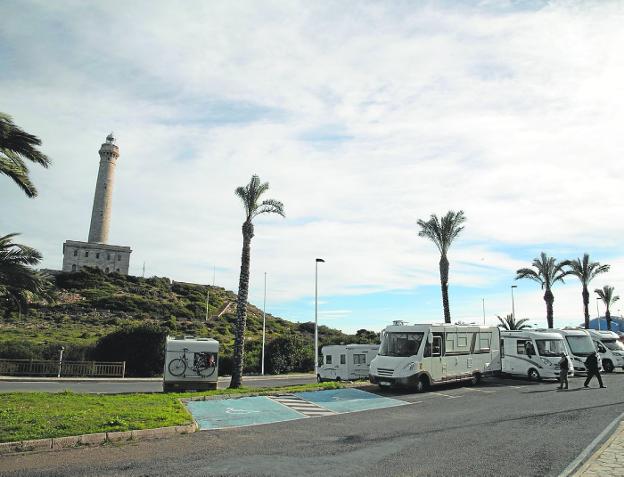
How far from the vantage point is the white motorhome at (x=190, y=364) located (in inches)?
888

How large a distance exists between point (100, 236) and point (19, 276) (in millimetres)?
80641

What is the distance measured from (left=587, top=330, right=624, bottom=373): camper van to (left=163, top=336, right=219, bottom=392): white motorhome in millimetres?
24986

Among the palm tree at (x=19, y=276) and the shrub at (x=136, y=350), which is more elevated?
the palm tree at (x=19, y=276)

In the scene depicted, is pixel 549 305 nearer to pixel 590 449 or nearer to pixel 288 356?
Answer: pixel 288 356

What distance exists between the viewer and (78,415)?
1201 cm

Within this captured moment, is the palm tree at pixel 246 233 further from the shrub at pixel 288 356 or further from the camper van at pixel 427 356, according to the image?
the shrub at pixel 288 356

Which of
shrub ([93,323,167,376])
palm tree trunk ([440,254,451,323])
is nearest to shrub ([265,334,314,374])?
shrub ([93,323,167,376])

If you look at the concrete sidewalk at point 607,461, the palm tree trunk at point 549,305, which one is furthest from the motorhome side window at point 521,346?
the palm tree trunk at point 549,305

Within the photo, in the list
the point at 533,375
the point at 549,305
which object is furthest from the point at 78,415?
the point at 549,305

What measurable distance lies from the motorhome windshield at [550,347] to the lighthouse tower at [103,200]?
272 feet

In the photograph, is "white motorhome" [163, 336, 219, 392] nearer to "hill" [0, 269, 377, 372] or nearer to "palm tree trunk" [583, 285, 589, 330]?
"hill" [0, 269, 377, 372]

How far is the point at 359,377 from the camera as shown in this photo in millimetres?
28859

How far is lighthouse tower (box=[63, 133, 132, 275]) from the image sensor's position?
291 feet

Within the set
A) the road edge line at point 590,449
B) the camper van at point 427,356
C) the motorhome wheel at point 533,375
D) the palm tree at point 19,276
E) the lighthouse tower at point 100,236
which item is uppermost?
the lighthouse tower at point 100,236
